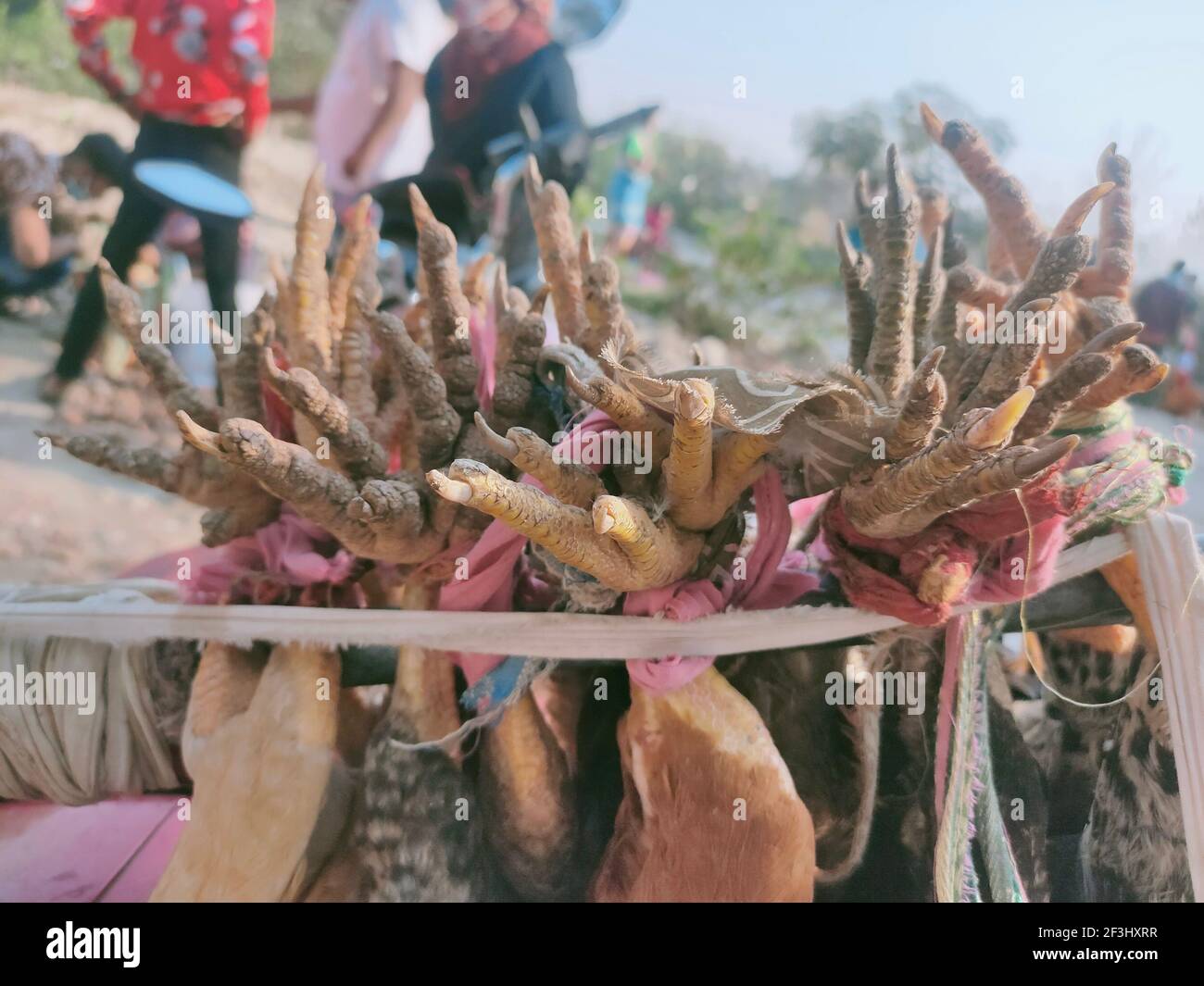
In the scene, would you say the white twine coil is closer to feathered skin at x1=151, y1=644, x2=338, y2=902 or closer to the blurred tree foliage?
feathered skin at x1=151, y1=644, x2=338, y2=902

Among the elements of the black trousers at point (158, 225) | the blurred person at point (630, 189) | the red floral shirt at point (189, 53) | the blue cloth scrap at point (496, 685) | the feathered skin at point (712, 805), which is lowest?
the feathered skin at point (712, 805)

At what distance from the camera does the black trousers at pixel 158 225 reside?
3.61 meters

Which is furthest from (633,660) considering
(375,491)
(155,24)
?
(155,24)

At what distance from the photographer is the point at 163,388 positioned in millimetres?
1255

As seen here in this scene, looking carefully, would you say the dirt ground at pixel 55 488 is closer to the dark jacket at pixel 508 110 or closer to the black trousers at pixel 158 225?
the black trousers at pixel 158 225

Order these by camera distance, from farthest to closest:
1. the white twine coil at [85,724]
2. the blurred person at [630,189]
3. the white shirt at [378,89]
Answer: the blurred person at [630,189]
the white shirt at [378,89]
the white twine coil at [85,724]

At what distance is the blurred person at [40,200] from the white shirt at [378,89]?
0.82m

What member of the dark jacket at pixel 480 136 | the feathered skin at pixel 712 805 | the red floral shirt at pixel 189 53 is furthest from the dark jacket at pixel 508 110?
the feathered skin at pixel 712 805

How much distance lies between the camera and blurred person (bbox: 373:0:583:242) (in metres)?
3.48

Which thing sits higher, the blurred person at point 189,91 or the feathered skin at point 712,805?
the blurred person at point 189,91

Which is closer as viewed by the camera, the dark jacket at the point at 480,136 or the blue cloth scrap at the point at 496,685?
the blue cloth scrap at the point at 496,685
